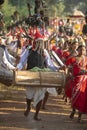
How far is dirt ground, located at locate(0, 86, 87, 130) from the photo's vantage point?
1106cm

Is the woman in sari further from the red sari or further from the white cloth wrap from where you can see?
the white cloth wrap

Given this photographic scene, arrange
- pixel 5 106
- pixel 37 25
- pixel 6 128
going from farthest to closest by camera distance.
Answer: pixel 37 25
pixel 5 106
pixel 6 128

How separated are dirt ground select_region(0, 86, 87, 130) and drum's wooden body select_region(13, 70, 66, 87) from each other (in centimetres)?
96

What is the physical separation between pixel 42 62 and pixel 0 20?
10.00ft

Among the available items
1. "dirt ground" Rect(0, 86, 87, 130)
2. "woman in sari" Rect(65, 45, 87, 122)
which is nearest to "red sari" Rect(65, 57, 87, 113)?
"woman in sari" Rect(65, 45, 87, 122)

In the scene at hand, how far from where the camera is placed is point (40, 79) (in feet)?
34.8

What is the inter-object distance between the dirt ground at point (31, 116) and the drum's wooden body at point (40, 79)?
37.6 inches

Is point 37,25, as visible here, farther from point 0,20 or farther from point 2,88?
point 2,88

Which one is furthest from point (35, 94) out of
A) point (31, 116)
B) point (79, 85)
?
point (79, 85)

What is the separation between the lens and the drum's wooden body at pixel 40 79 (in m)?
10.5

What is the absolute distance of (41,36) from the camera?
1220 cm

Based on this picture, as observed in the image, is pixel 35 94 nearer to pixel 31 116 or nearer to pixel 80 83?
pixel 31 116

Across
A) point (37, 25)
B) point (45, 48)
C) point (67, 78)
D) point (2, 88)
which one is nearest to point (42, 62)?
point (45, 48)

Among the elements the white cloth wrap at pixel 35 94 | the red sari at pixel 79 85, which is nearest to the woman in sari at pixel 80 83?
the red sari at pixel 79 85
